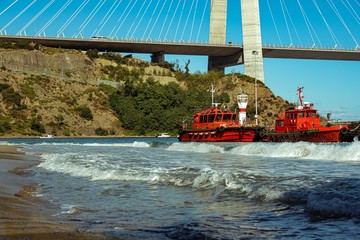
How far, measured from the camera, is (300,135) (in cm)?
3753

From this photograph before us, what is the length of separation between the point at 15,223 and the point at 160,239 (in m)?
1.84

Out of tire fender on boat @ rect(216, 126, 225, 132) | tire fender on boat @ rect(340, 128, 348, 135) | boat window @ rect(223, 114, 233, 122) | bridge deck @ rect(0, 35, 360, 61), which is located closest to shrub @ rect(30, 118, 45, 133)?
bridge deck @ rect(0, 35, 360, 61)

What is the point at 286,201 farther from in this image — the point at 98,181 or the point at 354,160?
the point at 354,160

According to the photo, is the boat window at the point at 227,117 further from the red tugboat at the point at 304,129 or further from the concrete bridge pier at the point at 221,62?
the concrete bridge pier at the point at 221,62

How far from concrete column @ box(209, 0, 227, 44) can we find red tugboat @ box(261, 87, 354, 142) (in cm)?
4476

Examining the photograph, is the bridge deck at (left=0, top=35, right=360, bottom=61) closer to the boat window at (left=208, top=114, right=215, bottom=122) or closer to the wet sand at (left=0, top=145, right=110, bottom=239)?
the boat window at (left=208, top=114, right=215, bottom=122)

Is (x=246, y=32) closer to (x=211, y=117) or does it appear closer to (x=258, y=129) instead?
(x=211, y=117)

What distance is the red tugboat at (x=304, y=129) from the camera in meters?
36.4

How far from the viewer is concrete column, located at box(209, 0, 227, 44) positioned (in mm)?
83812

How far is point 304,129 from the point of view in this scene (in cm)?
3788

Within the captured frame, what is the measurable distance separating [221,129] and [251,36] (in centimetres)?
4578

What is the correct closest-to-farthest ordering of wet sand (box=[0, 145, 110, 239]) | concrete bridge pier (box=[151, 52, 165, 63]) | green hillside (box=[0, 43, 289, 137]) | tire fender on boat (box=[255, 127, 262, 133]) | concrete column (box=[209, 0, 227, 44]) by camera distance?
wet sand (box=[0, 145, 110, 239]) → tire fender on boat (box=[255, 127, 262, 133]) → green hillside (box=[0, 43, 289, 137]) → concrete column (box=[209, 0, 227, 44]) → concrete bridge pier (box=[151, 52, 165, 63])

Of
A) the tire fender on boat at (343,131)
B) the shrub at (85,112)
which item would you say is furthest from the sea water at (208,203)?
the shrub at (85,112)

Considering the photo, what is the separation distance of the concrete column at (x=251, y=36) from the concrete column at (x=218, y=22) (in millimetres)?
3802
